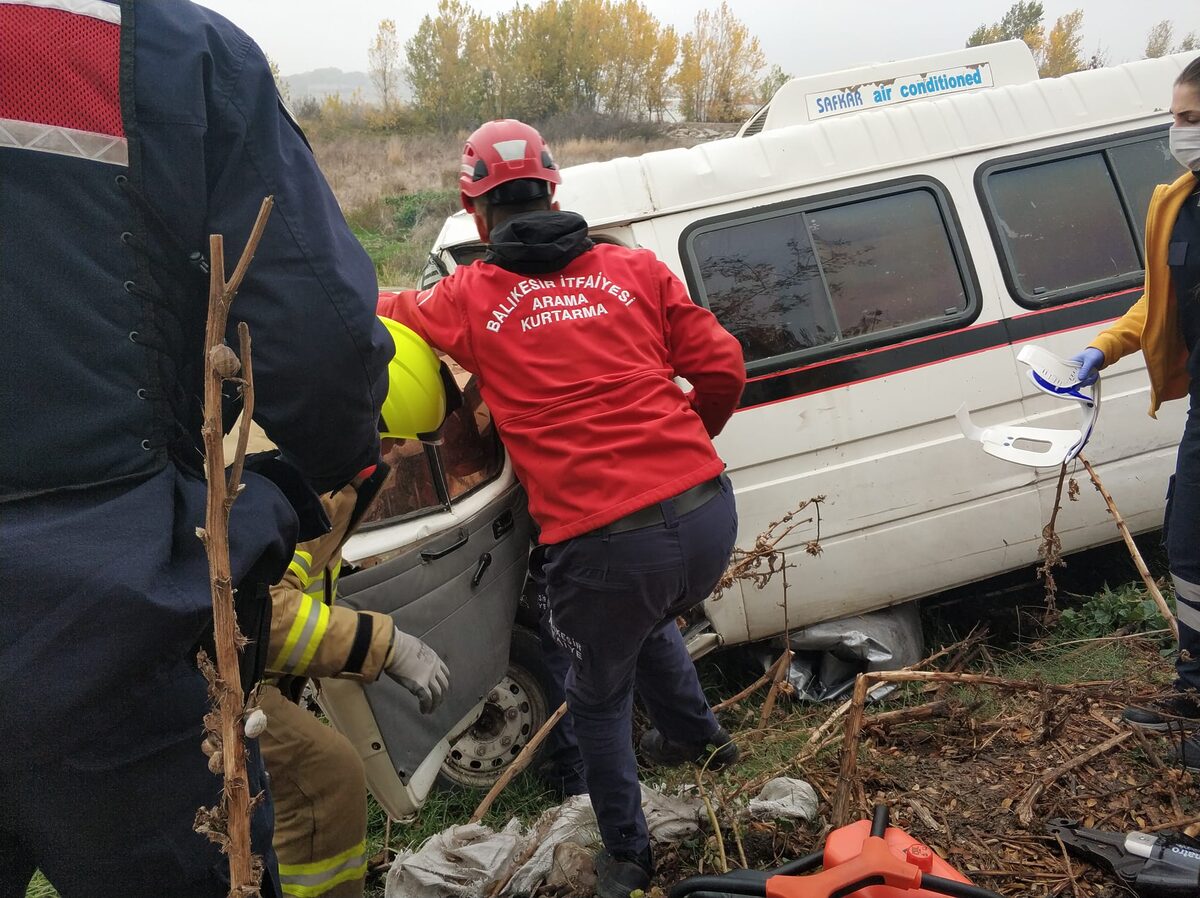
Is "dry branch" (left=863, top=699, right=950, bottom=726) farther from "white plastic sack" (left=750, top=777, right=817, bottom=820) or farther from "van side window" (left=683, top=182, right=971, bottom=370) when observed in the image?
"van side window" (left=683, top=182, right=971, bottom=370)

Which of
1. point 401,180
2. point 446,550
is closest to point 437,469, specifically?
Result: point 446,550

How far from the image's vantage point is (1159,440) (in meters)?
3.91

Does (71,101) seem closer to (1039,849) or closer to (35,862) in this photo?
(35,862)

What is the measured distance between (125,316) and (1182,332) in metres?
2.93

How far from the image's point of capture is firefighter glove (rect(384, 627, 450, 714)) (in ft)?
7.73

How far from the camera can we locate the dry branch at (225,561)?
106 centimetres

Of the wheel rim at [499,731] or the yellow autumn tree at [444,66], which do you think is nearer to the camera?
the wheel rim at [499,731]

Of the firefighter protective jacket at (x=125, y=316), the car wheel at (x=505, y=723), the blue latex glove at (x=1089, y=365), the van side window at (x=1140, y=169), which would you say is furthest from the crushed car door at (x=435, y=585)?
the van side window at (x=1140, y=169)

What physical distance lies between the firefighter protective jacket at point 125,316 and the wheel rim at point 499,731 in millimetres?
2124

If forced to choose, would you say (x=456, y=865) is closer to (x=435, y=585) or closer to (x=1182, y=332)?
(x=435, y=585)

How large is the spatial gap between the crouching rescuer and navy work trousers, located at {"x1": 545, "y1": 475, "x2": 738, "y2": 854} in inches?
16.6

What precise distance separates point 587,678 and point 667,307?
41.1 inches

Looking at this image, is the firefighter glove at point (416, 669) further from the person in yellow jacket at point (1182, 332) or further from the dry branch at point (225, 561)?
the person in yellow jacket at point (1182, 332)

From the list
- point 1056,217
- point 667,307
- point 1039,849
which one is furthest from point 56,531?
point 1056,217
